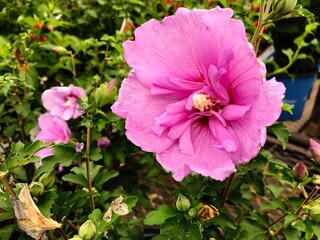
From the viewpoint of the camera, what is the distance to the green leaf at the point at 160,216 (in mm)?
549

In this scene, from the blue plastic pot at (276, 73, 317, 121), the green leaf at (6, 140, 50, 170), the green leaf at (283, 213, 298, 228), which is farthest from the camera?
the blue plastic pot at (276, 73, 317, 121)

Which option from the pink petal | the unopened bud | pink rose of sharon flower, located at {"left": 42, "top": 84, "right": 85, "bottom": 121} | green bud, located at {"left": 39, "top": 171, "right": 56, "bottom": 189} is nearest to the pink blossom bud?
pink rose of sharon flower, located at {"left": 42, "top": 84, "right": 85, "bottom": 121}

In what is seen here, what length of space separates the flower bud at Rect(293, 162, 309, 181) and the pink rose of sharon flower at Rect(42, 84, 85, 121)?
47 cm

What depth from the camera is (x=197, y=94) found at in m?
0.46

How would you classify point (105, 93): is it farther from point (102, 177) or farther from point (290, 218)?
point (290, 218)

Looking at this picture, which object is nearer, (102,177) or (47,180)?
(47,180)

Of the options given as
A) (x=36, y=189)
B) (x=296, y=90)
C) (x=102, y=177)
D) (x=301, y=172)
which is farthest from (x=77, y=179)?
(x=296, y=90)

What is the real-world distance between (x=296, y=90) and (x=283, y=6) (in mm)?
1141

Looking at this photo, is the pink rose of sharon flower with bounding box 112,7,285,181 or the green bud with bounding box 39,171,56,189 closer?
the pink rose of sharon flower with bounding box 112,7,285,181

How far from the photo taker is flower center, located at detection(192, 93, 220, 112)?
1.49 feet

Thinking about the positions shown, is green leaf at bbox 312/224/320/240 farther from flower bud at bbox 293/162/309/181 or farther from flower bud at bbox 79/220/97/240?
flower bud at bbox 79/220/97/240

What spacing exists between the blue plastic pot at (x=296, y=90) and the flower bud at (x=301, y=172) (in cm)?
88

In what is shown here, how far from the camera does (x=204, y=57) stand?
444 millimetres

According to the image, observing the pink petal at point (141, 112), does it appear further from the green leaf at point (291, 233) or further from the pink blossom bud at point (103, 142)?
the pink blossom bud at point (103, 142)
